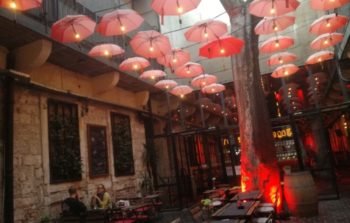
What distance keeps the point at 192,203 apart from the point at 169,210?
1460 millimetres

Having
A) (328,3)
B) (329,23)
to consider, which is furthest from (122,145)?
(328,3)

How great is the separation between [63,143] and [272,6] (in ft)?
20.6

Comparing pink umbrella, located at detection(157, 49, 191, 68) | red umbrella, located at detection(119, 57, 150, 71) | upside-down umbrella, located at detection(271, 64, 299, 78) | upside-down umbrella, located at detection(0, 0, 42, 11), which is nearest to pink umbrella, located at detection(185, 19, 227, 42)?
pink umbrella, located at detection(157, 49, 191, 68)

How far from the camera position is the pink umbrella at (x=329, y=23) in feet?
28.2

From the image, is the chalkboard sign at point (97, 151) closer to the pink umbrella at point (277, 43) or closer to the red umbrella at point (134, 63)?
the red umbrella at point (134, 63)

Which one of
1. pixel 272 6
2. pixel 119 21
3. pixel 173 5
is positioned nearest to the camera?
pixel 173 5

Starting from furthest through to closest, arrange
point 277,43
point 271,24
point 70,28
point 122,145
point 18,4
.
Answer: point 122,145, point 277,43, point 271,24, point 70,28, point 18,4

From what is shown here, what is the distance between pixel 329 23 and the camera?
8695 mm

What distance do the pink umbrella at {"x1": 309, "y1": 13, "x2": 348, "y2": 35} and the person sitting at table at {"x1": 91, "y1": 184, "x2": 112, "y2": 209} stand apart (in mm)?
7677

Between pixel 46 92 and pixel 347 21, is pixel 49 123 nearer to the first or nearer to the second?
pixel 46 92

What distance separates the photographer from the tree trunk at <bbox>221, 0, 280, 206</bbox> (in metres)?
8.28

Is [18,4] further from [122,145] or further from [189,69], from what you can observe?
[122,145]

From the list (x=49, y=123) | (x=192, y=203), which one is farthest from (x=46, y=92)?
(x=192, y=203)

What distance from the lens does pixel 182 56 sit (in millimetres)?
9508
